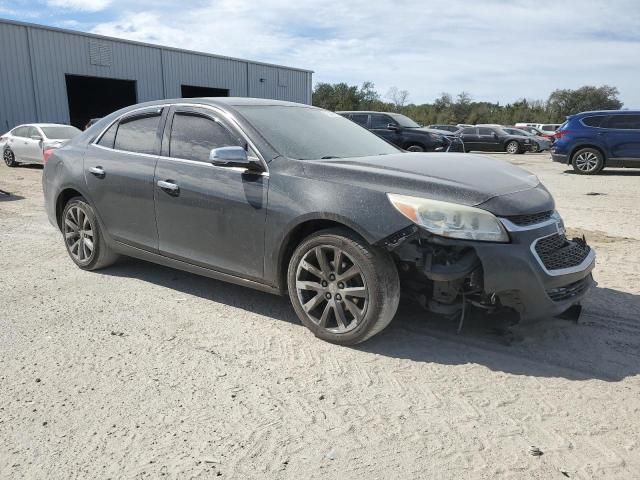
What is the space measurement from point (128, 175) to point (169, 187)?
58cm

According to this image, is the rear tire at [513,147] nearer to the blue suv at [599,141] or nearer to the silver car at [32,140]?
the blue suv at [599,141]

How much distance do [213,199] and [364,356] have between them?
1.60 metres

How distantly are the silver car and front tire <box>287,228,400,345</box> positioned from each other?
13582 mm

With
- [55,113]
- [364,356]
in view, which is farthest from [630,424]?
[55,113]

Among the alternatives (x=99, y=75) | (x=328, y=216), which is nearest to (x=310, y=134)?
(x=328, y=216)

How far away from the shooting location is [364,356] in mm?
3586

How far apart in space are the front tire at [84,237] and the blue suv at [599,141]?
13.4 metres

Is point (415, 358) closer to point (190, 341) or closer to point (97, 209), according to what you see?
point (190, 341)

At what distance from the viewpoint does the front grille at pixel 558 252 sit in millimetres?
3414

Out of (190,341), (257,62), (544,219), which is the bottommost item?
(190,341)

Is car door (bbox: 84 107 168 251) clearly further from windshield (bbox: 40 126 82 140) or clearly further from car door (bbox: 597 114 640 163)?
car door (bbox: 597 114 640 163)

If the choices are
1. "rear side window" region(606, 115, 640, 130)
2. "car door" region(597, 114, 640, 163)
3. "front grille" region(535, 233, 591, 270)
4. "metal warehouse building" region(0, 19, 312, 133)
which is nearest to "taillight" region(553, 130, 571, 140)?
"car door" region(597, 114, 640, 163)

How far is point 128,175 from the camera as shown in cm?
473

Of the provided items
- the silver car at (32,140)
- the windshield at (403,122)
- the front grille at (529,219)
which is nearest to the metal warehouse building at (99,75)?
the silver car at (32,140)
